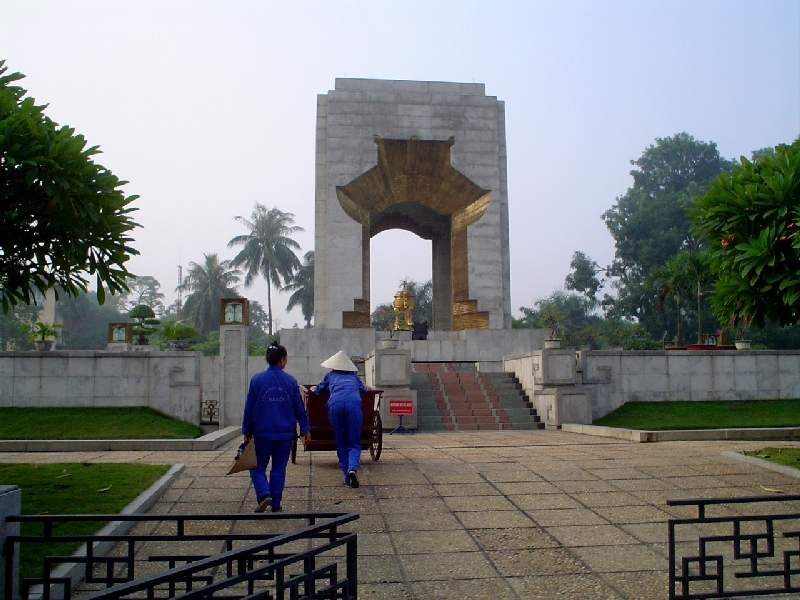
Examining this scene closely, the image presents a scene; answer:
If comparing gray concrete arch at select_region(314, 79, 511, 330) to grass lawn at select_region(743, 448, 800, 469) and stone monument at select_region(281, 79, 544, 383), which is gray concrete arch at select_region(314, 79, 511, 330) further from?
grass lawn at select_region(743, 448, 800, 469)

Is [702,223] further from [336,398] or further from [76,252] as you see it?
[76,252]

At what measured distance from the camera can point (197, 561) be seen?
336 centimetres

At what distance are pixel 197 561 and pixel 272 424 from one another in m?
3.49

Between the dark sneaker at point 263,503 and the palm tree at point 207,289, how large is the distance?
52.7 metres

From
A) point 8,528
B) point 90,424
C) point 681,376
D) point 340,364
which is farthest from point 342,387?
point 681,376

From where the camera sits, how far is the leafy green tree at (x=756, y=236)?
7.93 meters

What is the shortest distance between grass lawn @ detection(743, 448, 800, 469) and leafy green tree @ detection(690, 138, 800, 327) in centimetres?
165

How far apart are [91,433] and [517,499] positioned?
A: 10142 mm

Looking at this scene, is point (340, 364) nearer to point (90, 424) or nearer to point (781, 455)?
point (781, 455)

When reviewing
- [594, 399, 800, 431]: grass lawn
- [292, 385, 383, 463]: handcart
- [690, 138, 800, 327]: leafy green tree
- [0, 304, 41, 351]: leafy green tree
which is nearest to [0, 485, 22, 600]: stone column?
[292, 385, 383, 463]: handcart

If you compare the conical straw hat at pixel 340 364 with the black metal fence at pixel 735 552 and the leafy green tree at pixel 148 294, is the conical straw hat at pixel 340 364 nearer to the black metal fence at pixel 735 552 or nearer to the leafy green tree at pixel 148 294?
the black metal fence at pixel 735 552

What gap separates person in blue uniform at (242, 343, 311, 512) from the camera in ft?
21.8

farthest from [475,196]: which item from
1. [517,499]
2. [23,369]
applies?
[517,499]

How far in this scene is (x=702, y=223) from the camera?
9109 millimetres
